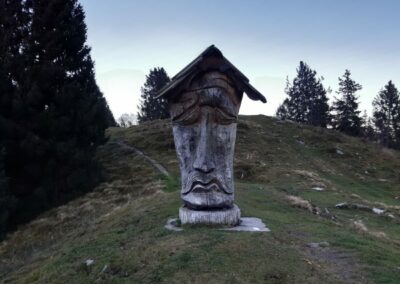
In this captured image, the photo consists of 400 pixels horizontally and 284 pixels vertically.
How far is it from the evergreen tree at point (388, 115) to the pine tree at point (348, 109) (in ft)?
14.0

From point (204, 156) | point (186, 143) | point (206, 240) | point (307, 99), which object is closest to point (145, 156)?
point (186, 143)

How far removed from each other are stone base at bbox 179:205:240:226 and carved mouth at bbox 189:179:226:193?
0.54 metres

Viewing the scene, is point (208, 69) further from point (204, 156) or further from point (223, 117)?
point (204, 156)

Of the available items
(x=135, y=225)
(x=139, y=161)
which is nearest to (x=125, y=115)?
(x=139, y=161)

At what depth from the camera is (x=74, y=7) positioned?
32.8 meters

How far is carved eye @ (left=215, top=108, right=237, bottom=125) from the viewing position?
39.2 ft

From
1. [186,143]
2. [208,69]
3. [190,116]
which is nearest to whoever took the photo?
[208,69]

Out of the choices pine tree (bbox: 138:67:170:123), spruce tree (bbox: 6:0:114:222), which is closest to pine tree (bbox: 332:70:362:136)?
pine tree (bbox: 138:67:170:123)

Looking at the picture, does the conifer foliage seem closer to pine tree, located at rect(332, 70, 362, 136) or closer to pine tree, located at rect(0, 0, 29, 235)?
pine tree, located at rect(0, 0, 29, 235)

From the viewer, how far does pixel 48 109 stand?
29031 millimetres

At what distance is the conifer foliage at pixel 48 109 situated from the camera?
2827 cm

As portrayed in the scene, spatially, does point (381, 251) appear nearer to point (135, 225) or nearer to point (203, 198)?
point (203, 198)

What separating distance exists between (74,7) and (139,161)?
1352 centimetres

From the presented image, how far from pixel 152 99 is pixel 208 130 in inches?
2653
